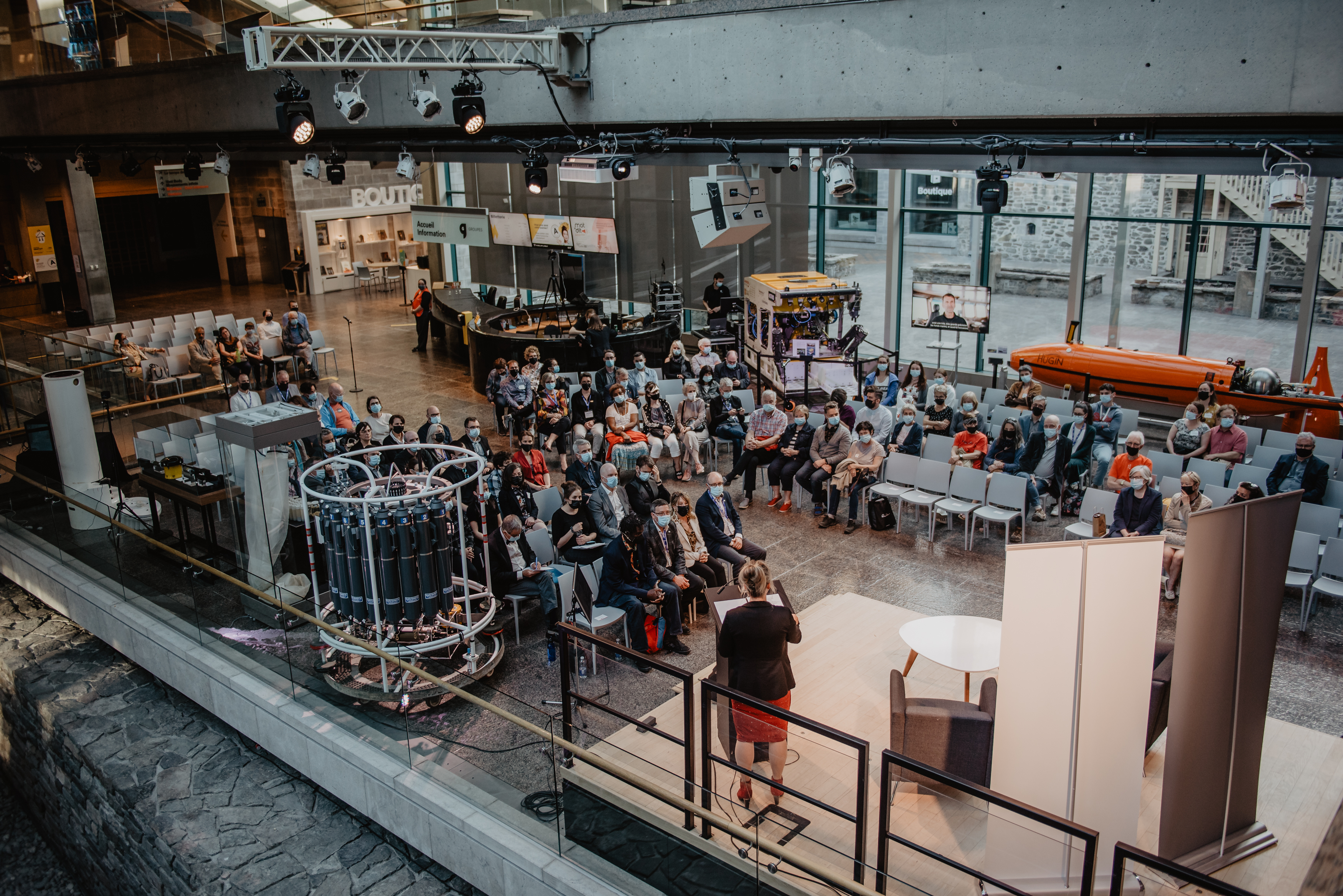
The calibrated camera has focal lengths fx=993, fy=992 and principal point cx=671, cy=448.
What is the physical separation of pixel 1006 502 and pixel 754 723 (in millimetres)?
5572

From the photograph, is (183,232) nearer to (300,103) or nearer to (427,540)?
(300,103)

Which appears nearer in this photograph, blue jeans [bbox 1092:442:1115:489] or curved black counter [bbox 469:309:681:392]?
blue jeans [bbox 1092:442:1115:489]

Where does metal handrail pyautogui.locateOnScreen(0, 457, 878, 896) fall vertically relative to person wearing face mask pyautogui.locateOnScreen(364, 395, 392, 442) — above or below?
below

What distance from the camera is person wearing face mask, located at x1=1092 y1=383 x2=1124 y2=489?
10781 mm

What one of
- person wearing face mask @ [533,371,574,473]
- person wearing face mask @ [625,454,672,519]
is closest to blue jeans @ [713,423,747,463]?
person wearing face mask @ [533,371,574,473]

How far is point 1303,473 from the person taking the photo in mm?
9242

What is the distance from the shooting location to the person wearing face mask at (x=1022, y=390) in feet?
40.0

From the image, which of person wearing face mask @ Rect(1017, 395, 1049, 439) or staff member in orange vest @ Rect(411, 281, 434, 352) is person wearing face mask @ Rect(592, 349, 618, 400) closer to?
person wearing face mask @ Rect(1017, 395, 1049, 439)

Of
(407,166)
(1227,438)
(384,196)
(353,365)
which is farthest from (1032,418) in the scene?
(384,196)

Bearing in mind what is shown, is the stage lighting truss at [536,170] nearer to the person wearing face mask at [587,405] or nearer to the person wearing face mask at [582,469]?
the person wearing face mask at [587,405]

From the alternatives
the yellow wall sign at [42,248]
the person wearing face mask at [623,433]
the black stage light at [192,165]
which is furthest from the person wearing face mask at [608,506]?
the yellow wall sign at [42,248]

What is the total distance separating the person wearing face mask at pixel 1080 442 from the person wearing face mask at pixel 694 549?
14.9ft

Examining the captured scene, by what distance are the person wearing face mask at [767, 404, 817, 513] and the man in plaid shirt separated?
10 cm

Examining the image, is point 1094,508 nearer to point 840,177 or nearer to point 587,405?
point 840,177
